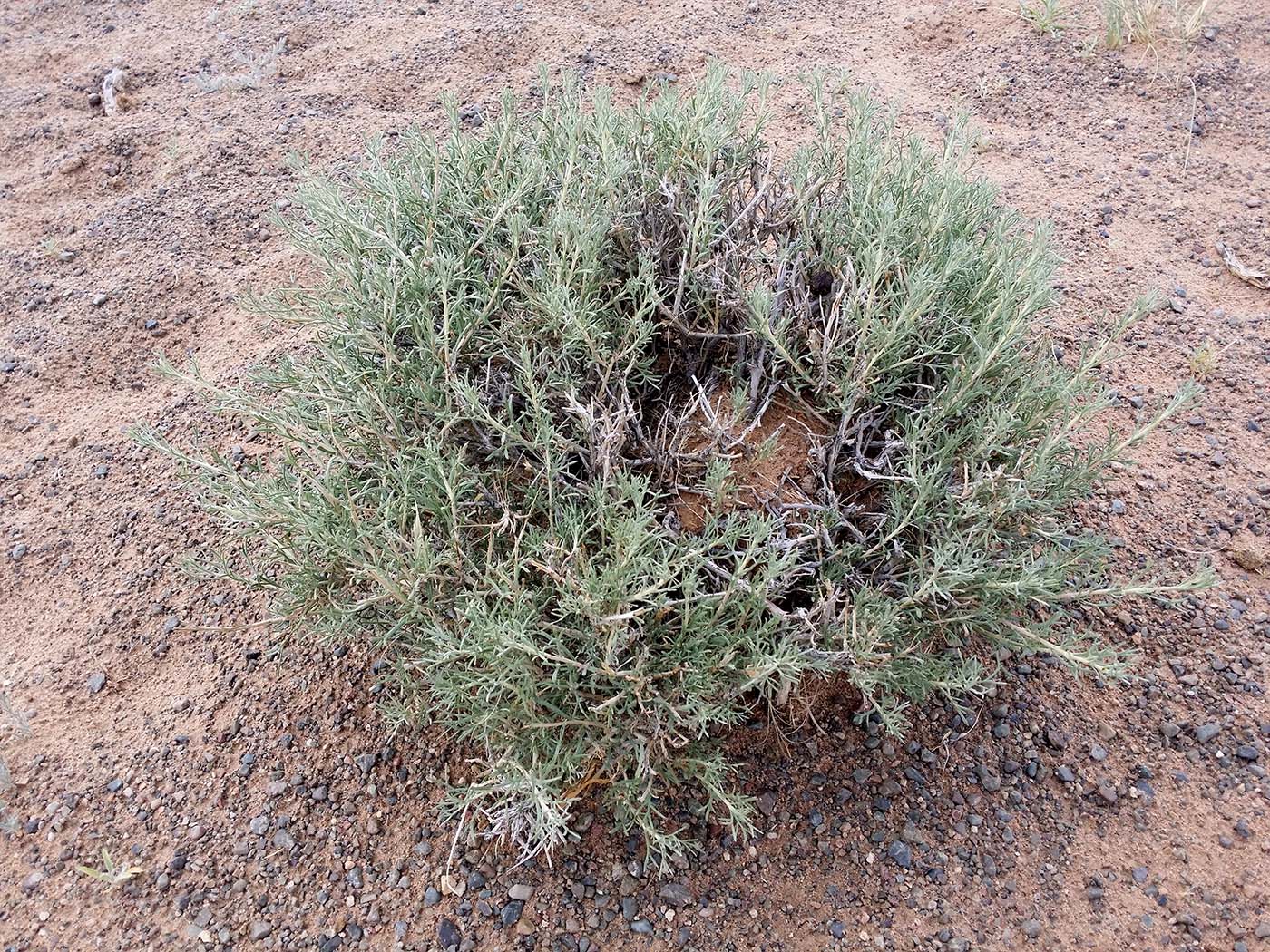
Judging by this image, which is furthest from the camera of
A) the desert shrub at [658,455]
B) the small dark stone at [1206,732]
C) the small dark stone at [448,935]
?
the small dark stone at [1206,732]

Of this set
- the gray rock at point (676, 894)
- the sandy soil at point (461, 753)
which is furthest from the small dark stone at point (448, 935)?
the gray rock at point (676, 894)

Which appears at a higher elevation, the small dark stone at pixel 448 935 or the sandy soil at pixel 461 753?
the sandy soil at pixel 461 753

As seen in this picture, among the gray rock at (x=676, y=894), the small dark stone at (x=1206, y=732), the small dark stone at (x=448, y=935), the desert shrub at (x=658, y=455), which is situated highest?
the desert shrub at (x=658, y=455)

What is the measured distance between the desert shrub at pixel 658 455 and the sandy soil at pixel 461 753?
0.71 ft

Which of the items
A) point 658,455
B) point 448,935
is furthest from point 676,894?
point 658,455

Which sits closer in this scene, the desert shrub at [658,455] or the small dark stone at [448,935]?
the desert shrub at [658,455]

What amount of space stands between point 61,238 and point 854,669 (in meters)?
4.07

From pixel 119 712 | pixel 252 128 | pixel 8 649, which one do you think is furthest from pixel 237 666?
pixel 252 128

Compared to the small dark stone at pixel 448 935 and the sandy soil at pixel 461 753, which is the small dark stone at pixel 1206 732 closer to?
the sandy soil at pixel 461 753

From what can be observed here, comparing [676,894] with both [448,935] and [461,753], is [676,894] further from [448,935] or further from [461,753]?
[461,753]

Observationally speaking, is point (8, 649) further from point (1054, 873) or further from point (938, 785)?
point (1054, 873)

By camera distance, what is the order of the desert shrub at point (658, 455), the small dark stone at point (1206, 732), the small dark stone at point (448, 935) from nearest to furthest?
the desert shrub at point (658, 455) → the small dark stone at point (448, 935) → the small dark stone at point (1206, 732)

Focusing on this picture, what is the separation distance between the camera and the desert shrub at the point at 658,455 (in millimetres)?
1893

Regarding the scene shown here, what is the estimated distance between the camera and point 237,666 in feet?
8.77
